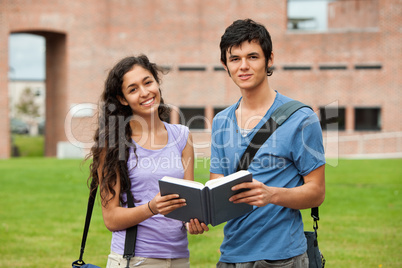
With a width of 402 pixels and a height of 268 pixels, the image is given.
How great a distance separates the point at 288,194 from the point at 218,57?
29.0 m

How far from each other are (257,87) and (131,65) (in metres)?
0.81

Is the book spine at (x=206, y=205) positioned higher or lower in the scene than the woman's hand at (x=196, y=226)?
higher

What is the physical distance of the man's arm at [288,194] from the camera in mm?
2637

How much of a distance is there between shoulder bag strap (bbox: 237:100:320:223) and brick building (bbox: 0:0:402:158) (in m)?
27.7

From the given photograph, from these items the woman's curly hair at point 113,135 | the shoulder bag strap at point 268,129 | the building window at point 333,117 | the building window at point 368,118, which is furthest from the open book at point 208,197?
the building window at point 368,118

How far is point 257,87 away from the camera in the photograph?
3.09m

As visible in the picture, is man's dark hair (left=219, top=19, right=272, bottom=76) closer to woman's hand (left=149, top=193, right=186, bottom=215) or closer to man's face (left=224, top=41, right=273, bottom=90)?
man's face (left=224, top=41, right=273, bottom=90)

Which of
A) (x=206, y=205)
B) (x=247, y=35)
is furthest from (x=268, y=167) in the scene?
(x=247, y=35)

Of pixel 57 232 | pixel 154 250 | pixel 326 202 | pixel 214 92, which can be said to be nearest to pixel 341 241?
pixel 326 202

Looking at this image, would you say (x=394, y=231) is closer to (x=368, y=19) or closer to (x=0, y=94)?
(x=0, y=94)

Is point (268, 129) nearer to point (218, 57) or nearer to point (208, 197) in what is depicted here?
point (208, 197)

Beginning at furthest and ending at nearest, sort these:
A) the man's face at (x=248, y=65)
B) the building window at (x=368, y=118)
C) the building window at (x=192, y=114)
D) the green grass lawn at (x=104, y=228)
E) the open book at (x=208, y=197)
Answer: the building window at (x=192, y=114) < the building window at (x=368, y=118) < the green grass lawn at (x=104, y=228) < the man's face at (x=248, y=65) < the open book at (x=208, y=197)

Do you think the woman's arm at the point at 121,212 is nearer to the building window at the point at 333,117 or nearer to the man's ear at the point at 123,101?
the man's ear at the point at 123,101

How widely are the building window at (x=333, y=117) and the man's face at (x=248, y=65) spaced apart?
1161 inches
